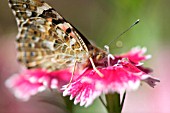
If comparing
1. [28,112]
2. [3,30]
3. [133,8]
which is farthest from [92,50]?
[3,30]

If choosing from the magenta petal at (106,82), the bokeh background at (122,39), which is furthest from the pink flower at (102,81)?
the bokeh background at (122,39)

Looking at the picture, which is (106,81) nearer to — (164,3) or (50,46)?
(50,46)

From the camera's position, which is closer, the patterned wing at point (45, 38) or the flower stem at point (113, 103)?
the flower stem at point (113, 103)

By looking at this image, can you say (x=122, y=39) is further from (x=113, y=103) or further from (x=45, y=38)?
(x=113, y=103)

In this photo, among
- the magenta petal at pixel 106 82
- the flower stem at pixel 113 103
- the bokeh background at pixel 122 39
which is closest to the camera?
the magenta petal at pixel 106 82

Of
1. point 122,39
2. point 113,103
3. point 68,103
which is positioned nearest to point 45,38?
point 68,103

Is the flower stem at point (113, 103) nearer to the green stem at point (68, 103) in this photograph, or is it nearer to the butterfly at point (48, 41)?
the butterfly at point (48, 41)

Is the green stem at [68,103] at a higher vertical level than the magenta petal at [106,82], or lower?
lower

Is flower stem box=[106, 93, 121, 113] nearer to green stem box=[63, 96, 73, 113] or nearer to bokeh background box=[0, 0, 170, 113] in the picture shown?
green stem box=[63, 96, 73, 113]
